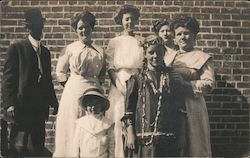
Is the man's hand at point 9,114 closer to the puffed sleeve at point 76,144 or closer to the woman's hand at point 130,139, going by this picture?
the puffed sleeve at point 76,144

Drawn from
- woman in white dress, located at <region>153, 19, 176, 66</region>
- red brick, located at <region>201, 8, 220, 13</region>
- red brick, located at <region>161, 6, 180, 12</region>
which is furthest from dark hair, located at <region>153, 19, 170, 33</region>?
red brick, located at <region>201, 8, 220, 13</region>

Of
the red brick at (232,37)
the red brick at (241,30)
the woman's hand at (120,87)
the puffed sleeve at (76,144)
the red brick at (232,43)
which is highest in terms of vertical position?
the red brick at (241,30)

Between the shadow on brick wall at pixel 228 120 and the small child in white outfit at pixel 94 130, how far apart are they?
1.12 m

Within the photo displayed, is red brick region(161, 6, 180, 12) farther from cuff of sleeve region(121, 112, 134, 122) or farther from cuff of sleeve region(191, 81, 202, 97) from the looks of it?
cuff of sleeve region(121, 112, 134, 122)

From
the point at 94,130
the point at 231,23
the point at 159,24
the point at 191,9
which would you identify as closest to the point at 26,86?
the point at 94,130

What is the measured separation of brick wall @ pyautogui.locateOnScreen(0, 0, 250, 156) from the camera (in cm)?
578

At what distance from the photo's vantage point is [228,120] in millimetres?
5793

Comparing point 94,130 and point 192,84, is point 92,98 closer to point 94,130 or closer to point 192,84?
point 94,130

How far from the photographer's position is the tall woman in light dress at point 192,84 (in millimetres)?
5555

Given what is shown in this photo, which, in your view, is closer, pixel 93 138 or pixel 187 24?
pixel 93 138

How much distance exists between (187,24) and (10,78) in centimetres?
192

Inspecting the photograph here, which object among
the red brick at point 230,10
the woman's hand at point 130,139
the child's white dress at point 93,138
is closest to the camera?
the child's white dress at point 93,138

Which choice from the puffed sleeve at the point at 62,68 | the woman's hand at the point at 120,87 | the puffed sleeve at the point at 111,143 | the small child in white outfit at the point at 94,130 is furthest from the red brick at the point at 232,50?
the puffed sleeve at the point at 62,68

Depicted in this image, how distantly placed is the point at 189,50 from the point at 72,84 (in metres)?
1.26
